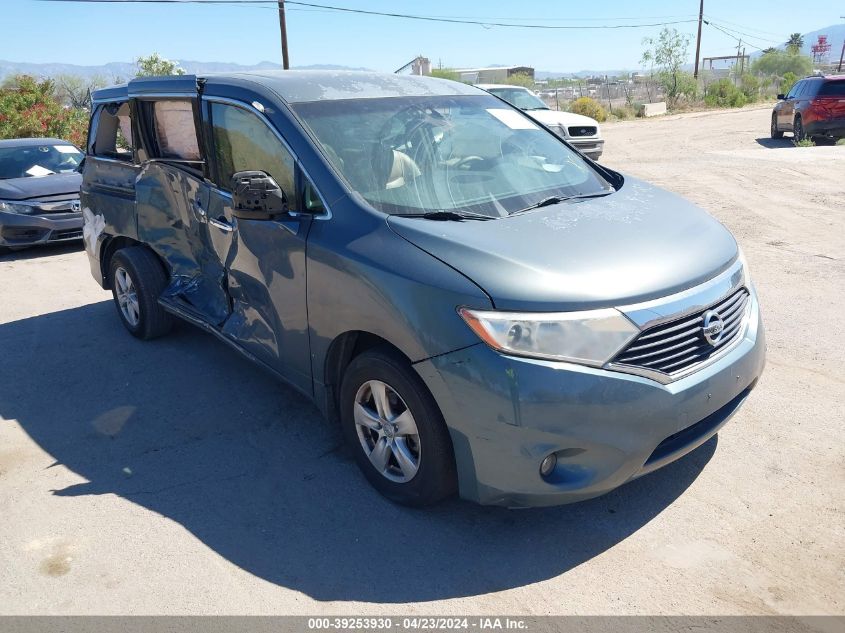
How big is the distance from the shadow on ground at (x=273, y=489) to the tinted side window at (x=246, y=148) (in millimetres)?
1405

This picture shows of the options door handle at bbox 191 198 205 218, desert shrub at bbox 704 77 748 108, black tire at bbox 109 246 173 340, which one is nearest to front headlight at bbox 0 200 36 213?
black tire at bbox 109 246 173 340

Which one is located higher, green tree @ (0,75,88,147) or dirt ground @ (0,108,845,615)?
green tree @ (0,75,88,147)

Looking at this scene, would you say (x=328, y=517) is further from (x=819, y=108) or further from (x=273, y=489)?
(x=819, y=108)

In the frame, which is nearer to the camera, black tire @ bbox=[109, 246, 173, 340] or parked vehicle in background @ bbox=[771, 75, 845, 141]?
black tire @ bbox=[109, 246, 173, 340]

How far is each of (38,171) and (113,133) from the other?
5.42m

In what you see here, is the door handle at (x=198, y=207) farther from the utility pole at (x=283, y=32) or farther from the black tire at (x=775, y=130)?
the utility pole at (x=283, y=32)

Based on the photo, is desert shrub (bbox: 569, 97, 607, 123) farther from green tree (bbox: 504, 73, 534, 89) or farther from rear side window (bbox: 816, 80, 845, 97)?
green tree (bbox: 504, 73, 534, 89)

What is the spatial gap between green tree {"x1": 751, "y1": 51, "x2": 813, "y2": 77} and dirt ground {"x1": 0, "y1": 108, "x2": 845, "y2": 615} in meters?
89.7

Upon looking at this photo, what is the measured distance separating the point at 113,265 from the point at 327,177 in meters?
3.15

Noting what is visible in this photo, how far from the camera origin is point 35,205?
31.2 ft

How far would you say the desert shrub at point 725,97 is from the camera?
128 feet

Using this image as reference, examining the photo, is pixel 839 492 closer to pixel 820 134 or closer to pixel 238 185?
pixel 238 185

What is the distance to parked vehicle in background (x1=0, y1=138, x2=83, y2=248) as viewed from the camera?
943cm

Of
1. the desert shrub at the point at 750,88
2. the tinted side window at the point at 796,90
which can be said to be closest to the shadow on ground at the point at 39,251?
the tinted side window at the point at 796,90
